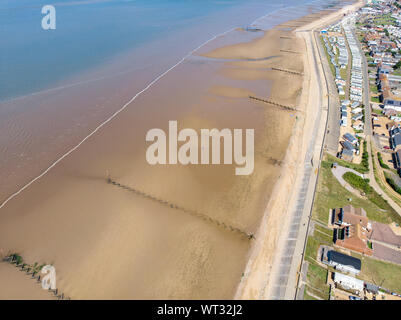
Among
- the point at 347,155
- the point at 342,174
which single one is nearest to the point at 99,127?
the point at 342,174

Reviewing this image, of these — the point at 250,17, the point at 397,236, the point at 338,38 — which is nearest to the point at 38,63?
the point at 397,236

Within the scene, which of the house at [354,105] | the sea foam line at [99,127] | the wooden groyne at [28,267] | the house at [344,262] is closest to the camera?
the wooden groyne at [28,267]

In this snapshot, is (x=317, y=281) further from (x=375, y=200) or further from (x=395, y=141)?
(x=395, y=141)

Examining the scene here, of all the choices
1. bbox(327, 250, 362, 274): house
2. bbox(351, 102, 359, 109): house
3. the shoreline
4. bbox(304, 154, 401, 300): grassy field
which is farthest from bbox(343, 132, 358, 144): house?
bbox(327, 250, 362, 274): house

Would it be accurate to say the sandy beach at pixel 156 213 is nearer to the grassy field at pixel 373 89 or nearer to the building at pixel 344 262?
the building at pixel 344 262

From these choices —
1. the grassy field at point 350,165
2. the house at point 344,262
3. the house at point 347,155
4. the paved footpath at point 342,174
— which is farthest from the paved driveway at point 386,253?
the house at point 347,155
